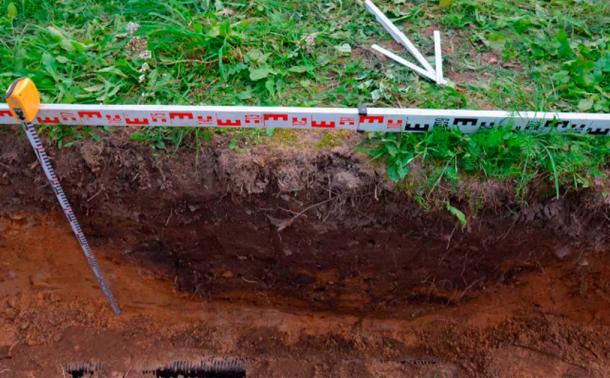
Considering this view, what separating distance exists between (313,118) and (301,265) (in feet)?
3.50

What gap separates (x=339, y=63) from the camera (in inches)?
134

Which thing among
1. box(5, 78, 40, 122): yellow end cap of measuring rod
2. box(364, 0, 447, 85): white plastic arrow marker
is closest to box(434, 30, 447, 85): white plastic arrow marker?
box(364, 0, 447, 85): white plastic arrow marker

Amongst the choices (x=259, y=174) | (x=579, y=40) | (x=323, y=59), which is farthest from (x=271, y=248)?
(x=579, y=40)

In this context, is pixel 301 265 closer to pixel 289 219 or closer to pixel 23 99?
pixel 289 219

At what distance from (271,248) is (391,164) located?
990 millimetres

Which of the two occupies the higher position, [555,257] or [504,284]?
[555,257]

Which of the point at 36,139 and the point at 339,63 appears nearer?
the point at 36,139

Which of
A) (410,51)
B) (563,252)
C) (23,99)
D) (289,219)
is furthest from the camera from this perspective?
(410,51)

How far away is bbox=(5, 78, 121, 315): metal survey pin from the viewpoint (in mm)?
2521

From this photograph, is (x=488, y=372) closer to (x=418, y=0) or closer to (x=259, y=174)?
(x=259, y=174)

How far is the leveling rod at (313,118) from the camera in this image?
111 inches

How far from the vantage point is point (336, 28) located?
3.59 meters

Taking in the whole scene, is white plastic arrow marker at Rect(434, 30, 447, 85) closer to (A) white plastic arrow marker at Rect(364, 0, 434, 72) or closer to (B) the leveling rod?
(A) white plastic arrow marker at Rect(364, 0, 434, 72)

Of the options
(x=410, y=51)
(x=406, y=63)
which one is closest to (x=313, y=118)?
(x=406, y=63)
